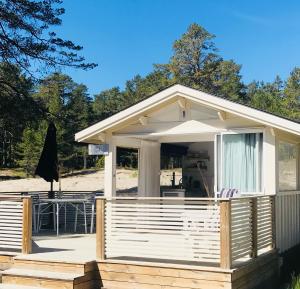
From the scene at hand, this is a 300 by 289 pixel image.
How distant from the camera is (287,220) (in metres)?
9.48

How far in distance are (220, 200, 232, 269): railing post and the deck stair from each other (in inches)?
78.9

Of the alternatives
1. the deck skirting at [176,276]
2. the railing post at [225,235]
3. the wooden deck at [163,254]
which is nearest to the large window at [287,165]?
the wooden deck at [163,254]

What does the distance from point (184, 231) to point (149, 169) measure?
13.4 feet

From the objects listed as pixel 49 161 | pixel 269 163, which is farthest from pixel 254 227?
pixel 49 161

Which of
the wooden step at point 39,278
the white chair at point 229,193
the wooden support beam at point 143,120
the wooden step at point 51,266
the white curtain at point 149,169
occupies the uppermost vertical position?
the wooden support beam at point 143,120

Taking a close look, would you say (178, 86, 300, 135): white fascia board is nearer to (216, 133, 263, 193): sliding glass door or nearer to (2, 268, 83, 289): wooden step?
(216, 133, 263, 193): sliding glass door

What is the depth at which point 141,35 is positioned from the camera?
1554 inches

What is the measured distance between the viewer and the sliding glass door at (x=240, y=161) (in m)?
8.86

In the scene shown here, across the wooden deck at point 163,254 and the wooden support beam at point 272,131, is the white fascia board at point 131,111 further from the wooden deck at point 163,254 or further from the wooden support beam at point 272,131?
the wooden deck at point 163,254

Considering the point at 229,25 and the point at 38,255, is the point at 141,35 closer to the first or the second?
the point at 229,25

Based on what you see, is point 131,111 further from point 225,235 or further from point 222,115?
point 225,235

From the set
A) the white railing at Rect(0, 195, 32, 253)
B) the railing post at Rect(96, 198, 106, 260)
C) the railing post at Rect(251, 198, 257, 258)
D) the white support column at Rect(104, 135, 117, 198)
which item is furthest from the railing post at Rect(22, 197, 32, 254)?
the railing post at Rect(251, 198, 257, 258)

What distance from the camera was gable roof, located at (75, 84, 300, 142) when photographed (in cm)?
833

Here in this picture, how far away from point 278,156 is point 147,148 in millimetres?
3153
